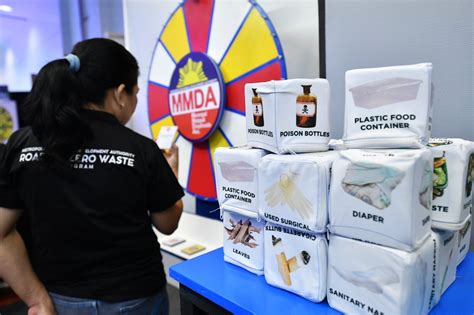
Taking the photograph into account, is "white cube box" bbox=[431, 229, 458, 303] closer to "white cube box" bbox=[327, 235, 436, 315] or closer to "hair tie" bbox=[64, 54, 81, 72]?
"white cube box" bbox=[327, 235, 436, 315]

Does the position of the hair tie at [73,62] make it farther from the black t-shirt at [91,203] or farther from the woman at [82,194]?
the black t-shirt at [91,203]

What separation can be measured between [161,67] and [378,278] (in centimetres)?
146

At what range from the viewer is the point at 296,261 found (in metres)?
0.69

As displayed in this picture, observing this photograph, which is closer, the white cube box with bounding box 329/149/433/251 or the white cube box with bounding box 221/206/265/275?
the white cube box with bounding box 329/149/433/251

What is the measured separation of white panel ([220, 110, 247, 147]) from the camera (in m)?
1.30

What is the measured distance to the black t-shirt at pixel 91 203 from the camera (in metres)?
0.75

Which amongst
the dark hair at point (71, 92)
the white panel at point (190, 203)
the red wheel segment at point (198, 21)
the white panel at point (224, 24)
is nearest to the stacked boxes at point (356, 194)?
the dark hair at point (71, 92)

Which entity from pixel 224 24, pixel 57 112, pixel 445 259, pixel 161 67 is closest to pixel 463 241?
pixel 445 259

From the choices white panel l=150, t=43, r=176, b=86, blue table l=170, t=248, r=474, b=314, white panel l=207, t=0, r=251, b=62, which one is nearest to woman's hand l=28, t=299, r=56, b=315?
blue table l=170, t=248, r=474, b=314

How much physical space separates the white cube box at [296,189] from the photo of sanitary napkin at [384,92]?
12cm

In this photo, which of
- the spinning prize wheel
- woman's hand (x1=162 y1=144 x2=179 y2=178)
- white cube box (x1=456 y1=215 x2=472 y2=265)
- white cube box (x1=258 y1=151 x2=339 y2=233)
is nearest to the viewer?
white cube box (x1=258 y1=151 x2=339 y2=233)

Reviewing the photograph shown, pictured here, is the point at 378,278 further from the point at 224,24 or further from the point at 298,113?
the point at 224,24

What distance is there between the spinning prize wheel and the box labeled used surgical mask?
50 cm

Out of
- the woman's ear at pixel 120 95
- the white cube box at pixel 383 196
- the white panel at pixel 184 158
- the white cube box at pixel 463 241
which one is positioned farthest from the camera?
the white panel at pixel 184 158
